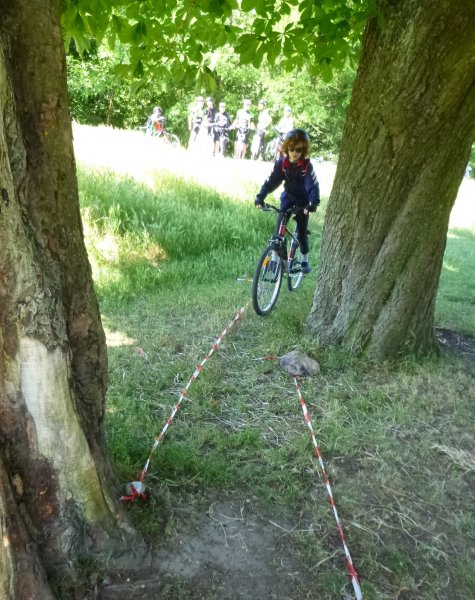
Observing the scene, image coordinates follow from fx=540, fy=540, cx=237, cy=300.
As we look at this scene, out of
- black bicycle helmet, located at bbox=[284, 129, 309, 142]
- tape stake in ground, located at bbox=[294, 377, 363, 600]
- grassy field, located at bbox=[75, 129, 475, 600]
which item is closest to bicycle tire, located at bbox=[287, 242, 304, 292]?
grassy field, located at bbox=[75, 129, 475, 600]

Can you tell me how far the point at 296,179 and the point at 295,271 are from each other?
124 centimetres

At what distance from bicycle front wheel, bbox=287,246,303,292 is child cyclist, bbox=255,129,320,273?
572 millimetres

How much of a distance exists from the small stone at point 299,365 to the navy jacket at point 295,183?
2.06 meters

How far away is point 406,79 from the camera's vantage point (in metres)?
4.06

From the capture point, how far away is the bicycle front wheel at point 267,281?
5979 mm

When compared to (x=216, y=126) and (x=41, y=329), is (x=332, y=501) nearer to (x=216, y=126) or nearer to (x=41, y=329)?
(x=41, y=329)

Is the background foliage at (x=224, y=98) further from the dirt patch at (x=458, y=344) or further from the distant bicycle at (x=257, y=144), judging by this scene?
the dirt patch at (x=458, y=344)

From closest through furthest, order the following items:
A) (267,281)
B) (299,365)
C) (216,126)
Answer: (299,365)
(267,281)
(216,126)

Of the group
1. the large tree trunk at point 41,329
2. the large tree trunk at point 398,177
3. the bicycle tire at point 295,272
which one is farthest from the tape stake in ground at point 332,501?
the bicycle tire at point 295,272

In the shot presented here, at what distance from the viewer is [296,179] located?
20.4 feet

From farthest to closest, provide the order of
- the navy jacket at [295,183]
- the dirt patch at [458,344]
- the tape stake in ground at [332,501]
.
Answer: the navy jacket at [295,183] → the dirt patch at [458,344] → the tape stake in ground at [332,501]

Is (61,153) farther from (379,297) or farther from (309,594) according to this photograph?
(379,297)

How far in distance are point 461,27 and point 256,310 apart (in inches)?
130

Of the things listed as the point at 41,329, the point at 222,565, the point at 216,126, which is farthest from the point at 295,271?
the point at 216,126
